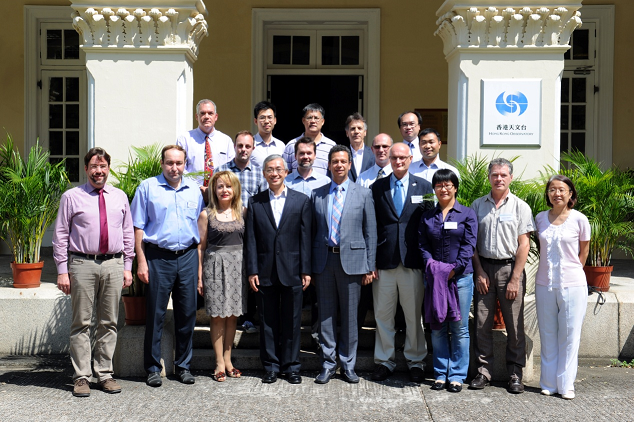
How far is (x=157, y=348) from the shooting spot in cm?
589

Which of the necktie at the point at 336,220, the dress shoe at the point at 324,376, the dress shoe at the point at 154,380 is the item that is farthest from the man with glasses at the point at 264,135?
the dress shoe at the point at 154,380

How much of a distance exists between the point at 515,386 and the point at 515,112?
3056mm

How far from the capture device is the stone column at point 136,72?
7406mm

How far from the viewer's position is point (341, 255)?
588 centimetres

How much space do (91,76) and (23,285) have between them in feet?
7.37

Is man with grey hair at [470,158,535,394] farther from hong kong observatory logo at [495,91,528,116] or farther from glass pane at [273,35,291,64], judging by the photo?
glass pane at [273,35,291,64]

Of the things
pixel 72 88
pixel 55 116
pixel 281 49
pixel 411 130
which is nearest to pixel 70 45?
pixel 72 88

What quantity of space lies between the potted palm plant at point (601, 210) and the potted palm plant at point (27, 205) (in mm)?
4972

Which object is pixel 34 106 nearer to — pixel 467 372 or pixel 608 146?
pixel 467 372

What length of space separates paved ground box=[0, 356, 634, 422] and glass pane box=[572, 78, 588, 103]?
5.16 metres

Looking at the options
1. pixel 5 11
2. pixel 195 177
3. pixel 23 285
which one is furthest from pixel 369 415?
pixel 5 11

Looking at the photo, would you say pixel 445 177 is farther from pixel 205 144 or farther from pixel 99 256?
pixel 99 256

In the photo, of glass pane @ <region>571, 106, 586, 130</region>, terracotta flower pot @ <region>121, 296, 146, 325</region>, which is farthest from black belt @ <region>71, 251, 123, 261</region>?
glass pane @ <region>571, 106, 586, 130</region>

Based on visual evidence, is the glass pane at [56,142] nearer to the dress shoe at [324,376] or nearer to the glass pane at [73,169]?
the glass pane at [73,169]
